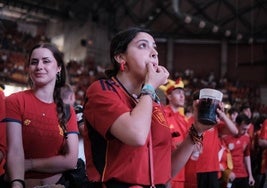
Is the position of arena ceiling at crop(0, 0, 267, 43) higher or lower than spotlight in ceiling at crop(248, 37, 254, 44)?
higher

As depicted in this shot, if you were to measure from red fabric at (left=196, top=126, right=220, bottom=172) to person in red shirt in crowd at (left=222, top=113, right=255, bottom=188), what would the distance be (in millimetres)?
1071

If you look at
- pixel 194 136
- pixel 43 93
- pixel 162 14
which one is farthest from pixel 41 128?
pixel 162 14

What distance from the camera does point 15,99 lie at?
7.76ft

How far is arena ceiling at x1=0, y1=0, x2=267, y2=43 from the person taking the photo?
20531 mm

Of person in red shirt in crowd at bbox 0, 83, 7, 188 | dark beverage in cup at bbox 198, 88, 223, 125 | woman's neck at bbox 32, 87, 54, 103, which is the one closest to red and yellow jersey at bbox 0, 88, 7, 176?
person in red shirt in crowd at bbox 0, 83, 7, 188

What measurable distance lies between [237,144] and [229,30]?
1626 centimetres

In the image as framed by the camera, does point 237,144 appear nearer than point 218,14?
Yes

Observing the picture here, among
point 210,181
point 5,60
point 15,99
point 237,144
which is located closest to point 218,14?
point 5,60

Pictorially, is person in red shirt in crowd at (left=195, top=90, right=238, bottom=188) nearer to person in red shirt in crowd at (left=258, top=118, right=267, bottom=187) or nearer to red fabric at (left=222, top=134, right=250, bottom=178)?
red fabric at (left=222, top=134, right=250, bottom=178)

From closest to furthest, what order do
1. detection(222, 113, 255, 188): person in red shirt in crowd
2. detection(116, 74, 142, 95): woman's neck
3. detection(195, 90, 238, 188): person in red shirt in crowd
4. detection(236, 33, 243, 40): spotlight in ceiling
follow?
detection(116, 74, 142, 95): woman's neck, detection(195, 90, 238, 188): person in red shirt in crowd, detection(222, 113, 255, 188): person in red shirt in crowd, detection(236, 33, 243, 40): spotlight in ceiling

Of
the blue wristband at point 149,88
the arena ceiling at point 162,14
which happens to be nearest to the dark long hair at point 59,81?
the blue wristband at point 149,88

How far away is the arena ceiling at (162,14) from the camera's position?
20531 millimetres

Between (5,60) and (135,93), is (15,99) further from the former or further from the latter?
(5,60)

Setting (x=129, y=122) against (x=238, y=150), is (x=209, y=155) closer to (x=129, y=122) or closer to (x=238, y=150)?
(x=238, y=150)
